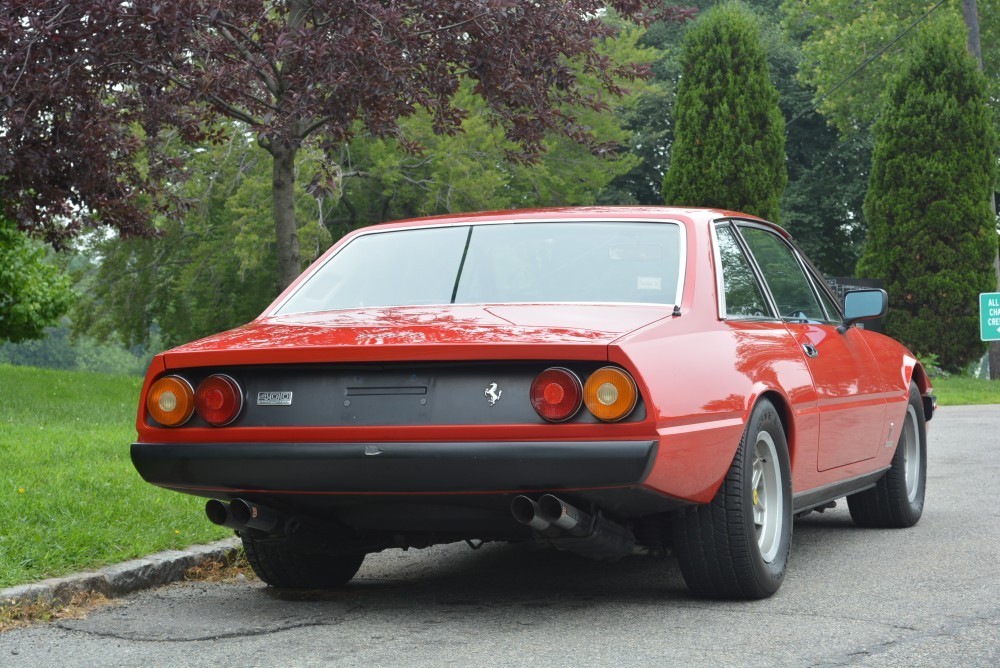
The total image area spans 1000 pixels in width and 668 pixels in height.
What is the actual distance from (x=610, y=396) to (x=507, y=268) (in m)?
1.17

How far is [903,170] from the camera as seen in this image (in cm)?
2827

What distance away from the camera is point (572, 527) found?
442cm

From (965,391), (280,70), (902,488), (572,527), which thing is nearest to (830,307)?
(902,488)

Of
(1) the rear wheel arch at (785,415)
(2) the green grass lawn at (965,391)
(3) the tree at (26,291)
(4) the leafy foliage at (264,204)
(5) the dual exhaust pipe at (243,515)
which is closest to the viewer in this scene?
(5) the dual exhaust pipe at (243,515)

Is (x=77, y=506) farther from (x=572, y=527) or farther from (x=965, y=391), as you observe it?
(x=965, y=391)

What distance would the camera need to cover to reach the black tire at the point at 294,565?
17.7 ft

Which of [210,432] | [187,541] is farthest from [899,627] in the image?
[187,541]

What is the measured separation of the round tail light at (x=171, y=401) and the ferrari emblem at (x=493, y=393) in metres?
1.07

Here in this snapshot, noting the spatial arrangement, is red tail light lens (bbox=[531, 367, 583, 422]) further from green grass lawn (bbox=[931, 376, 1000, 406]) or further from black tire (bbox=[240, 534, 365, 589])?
green grass lawn (bbox=[931, 376, 1000, 406])

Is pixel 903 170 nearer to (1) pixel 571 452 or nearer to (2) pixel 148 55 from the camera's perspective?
(2) pixel 148 55

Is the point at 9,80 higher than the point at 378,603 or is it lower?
higher

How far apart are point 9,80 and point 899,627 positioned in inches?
366

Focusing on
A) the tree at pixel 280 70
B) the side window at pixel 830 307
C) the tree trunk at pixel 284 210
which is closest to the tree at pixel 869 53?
the tree at pixel 280 70

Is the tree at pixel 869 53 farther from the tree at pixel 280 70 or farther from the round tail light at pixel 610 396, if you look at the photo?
the round tail light at pixel 610 396
